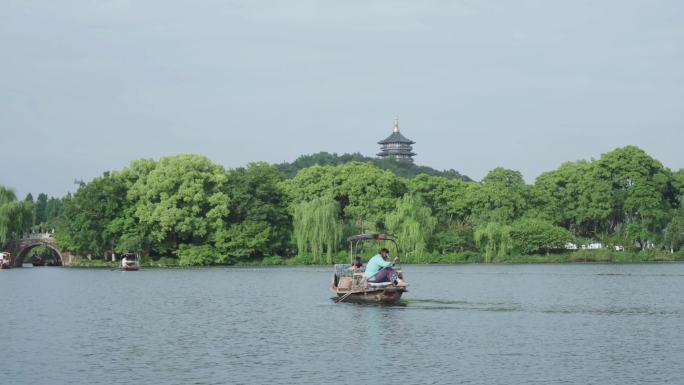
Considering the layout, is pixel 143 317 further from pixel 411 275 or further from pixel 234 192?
pixel 234 192

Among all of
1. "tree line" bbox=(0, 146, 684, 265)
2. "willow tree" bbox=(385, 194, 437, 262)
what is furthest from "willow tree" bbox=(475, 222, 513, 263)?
"willow tree" bbox=(385, 194, 437, 262)

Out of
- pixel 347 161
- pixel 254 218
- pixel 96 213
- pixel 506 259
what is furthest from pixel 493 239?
pixel 347 161

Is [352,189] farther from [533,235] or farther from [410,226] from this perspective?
[533,235]

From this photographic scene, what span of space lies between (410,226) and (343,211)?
35.9ft

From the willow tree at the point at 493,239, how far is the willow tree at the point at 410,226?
4237mm

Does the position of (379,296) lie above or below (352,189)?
below

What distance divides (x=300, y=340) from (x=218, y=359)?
3765mm

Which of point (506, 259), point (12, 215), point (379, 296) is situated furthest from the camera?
point (12, 215)

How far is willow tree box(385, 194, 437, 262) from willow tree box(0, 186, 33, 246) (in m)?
33.0

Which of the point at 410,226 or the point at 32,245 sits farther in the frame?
the point at 32,245

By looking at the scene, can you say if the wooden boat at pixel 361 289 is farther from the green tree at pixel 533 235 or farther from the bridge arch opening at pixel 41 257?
the bridge arch opening at pixel 41 257

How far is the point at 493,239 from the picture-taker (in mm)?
77500

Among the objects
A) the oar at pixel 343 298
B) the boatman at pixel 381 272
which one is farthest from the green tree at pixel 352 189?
the boatman at pixel 381 272

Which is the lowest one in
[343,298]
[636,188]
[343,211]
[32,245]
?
[343,298]
